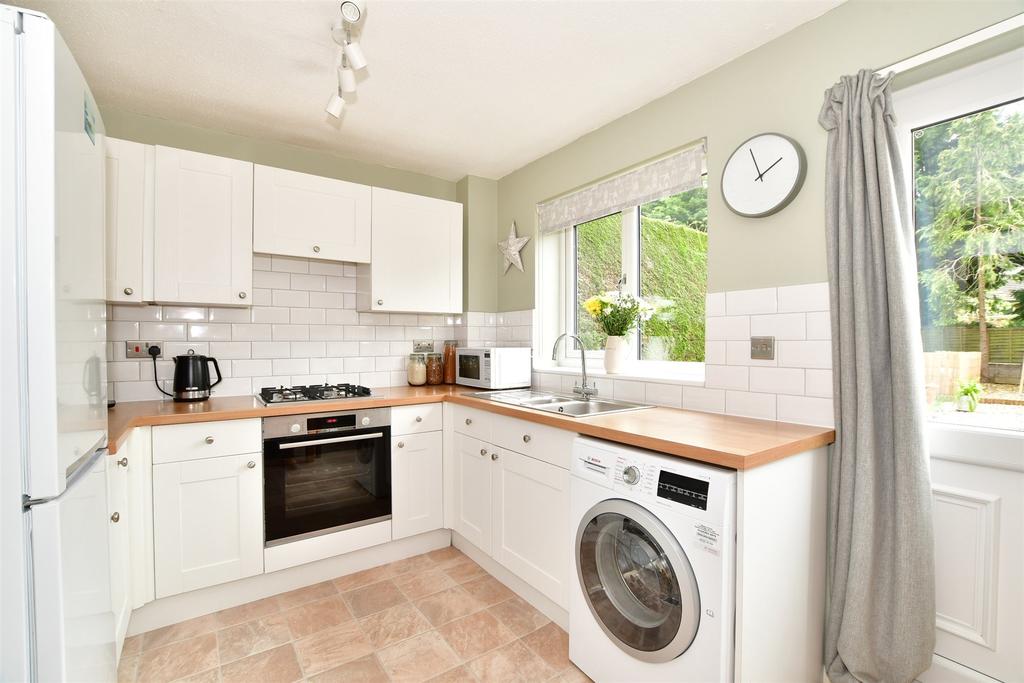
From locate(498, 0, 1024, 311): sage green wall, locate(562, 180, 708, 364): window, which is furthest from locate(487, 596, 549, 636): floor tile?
locate(498, 0, 1024, 311): sage green wall

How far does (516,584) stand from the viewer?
2279 millimetres

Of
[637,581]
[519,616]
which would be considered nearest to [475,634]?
[519,616]

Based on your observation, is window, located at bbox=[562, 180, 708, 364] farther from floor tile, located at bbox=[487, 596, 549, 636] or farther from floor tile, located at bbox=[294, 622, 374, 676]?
floor tile, located at bbox=[294, 622, 374, 676]

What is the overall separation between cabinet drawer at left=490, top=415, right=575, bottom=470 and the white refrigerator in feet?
4.77

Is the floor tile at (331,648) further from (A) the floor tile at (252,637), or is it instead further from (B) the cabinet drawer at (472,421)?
(B) the cabinet drawer at (472,421)

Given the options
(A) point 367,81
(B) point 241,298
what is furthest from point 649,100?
(B) point 241,298

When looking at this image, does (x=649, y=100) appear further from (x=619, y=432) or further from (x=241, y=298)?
(x=241, y=298)

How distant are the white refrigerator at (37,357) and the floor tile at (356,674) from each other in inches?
34.2

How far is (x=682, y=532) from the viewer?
1.36m

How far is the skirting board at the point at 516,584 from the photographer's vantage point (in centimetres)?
203

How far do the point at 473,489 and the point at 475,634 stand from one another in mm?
702

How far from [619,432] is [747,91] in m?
1.51

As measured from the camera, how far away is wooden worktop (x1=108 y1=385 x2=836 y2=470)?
4.53 feet

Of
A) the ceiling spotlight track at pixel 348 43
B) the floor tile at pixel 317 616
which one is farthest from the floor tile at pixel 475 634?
→ the ceiling spotlight track at pixel 348 43
